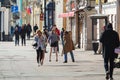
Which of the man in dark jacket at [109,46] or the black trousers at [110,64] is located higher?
the man in dark jacket at [109,46]

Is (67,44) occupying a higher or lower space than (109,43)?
lower

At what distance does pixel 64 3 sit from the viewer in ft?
190

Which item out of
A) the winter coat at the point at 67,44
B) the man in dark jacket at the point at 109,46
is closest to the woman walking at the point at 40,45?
the winter coat at the point at 67,44

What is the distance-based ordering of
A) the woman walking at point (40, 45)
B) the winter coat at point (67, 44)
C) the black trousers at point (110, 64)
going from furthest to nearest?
the winter coat at point (67, 44), the woman walking at point (40, 45), the black trousers at point (110, 64)

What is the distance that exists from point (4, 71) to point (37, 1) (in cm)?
6285

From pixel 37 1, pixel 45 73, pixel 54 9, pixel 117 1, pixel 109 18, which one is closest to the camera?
pixel 45 73

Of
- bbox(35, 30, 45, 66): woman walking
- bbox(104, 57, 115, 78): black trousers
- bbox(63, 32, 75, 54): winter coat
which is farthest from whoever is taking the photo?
bbox(63, 32, 75, 54): winter coat

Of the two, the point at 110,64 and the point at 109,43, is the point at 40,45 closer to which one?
the point at 109,43

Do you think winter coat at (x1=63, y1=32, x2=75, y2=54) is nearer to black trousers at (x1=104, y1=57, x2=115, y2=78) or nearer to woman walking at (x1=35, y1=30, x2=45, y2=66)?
woman walking at (x1=35, y1=30, x2=45, y2=66)

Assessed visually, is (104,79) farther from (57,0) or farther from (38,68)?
(57,0)

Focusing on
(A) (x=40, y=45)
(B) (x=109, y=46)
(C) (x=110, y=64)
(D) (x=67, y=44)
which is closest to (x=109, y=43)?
(B) (x=109, y=46)

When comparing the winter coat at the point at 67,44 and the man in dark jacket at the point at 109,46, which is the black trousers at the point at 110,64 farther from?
the winter coat at the point at 67,44

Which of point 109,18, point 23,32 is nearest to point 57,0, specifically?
point 23,32

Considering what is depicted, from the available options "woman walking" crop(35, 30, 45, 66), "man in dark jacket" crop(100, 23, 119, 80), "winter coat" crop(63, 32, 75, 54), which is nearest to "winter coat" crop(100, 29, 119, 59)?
"man in dark jacket" crop(100, 23, 119, 80)
